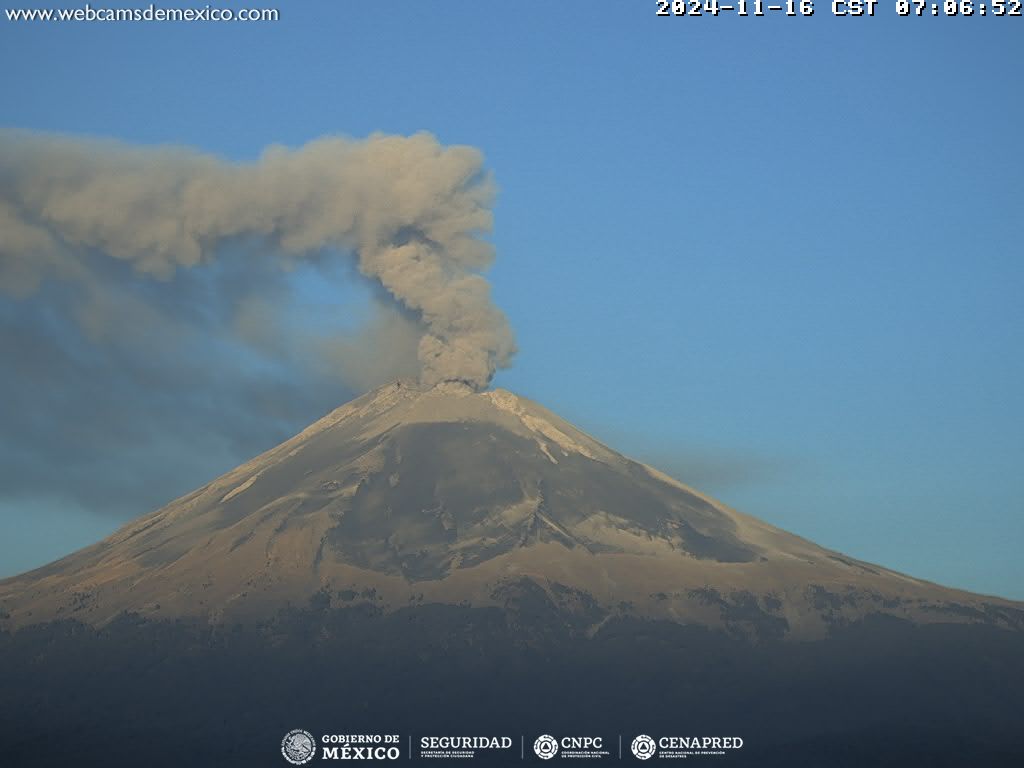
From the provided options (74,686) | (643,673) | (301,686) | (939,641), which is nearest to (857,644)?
(939,641)

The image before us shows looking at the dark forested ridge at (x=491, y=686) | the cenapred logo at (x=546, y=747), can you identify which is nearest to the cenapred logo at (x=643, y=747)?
the dark forested ridge at (x=491, y=686)

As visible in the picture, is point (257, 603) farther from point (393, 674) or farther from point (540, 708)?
point (540, 708)

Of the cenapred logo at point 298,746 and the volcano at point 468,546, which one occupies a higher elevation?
the volcano at point 468,546

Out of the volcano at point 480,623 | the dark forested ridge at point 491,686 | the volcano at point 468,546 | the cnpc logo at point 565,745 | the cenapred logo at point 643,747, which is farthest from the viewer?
the volcano at point 468,546

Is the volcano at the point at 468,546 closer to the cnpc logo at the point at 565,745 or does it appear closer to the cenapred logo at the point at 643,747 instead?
the cnpc logo at the point at 565,745

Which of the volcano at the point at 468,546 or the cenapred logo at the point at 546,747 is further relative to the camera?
the volcano at the point at 468,546
